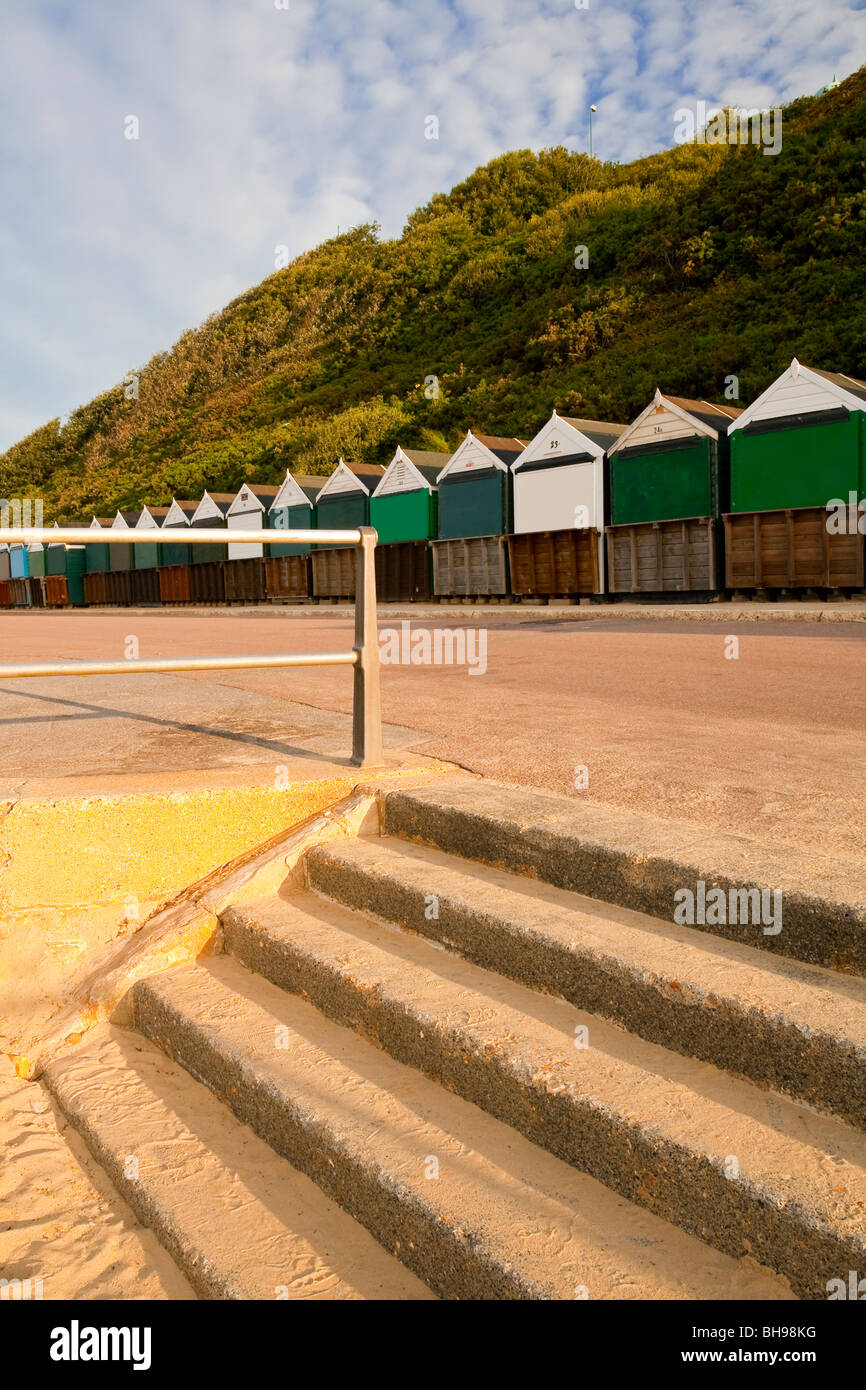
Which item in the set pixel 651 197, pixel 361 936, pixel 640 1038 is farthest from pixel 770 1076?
pixel 651 197

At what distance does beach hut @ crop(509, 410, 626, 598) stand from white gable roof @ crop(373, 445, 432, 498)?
4.11m

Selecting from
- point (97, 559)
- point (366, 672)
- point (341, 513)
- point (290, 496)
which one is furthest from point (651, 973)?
point (97, 559)

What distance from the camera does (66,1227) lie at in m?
2.31

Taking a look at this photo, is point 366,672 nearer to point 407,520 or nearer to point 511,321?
point 407,520

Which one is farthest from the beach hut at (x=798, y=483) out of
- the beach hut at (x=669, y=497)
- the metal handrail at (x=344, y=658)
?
the metal handrail at (x=344, y=658)

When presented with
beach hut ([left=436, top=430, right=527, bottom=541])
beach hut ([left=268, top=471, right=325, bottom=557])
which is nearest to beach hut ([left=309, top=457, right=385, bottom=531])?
beach hut ([left=268, top=471, right=325, bottom=557])

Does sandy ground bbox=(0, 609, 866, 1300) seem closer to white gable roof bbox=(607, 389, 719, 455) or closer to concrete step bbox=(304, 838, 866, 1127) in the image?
concrete step bbox=(304, 838, 866, 1127)

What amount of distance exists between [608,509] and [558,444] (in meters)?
2.48

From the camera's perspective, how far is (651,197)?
64.1m

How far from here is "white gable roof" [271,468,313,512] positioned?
3394 cm

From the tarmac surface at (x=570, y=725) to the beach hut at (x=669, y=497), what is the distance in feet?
41.1

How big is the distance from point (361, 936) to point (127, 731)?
253 cm

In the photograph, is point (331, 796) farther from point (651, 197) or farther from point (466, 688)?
point (651, 197)

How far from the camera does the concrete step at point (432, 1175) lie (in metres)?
1.74
